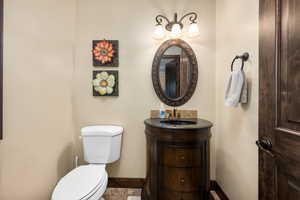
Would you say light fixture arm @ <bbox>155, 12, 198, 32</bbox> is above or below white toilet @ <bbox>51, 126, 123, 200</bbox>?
above

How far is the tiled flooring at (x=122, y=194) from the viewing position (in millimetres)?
1802

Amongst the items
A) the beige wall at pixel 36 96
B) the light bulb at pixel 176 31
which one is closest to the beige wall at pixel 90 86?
the beige wall at pixel 36 96

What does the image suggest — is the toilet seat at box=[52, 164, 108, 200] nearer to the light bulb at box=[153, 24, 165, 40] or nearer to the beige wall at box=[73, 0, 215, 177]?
the beige wall at box=[73, 0, 215, 177]

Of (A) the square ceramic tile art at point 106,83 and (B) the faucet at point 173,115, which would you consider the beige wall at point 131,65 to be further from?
(B) the faucet at point 173,115

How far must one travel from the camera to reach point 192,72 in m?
1.89

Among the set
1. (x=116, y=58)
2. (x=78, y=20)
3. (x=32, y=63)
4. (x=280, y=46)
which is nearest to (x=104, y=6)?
(x=78, y=20)

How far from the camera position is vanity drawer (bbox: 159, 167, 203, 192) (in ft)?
4.63

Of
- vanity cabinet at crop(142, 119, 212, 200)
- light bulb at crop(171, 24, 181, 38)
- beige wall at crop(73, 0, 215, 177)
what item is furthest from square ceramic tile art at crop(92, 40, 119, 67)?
vanity cabinet at crop(142, 119, 212, 200)

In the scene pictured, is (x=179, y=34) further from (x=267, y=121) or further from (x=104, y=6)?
(x=267, y=121)

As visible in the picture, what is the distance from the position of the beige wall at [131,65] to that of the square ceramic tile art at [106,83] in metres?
0.06

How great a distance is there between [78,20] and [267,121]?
7.03 ft

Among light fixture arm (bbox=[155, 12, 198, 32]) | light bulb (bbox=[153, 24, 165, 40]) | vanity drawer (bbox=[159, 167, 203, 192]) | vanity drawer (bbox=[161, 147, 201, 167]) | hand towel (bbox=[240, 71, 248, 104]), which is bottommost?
vanity drawer (bbox=[159, 167, 203, 192])

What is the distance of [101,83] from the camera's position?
1.92m

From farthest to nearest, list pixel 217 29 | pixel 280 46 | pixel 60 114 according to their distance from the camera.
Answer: pixel 217 29 < pixel 60 114 < pixel 280 46
